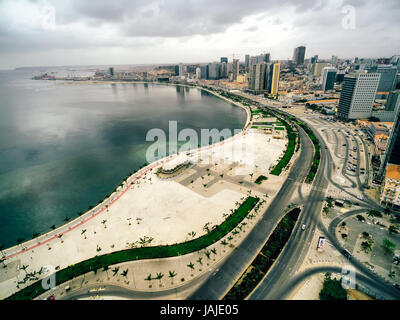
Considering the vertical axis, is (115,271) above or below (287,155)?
below

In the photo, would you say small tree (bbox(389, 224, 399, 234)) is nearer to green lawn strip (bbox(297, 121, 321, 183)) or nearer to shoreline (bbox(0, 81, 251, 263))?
green lawn strip (bbox(297, 121, 321, 183))

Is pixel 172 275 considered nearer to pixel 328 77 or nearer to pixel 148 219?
pixel 148 219

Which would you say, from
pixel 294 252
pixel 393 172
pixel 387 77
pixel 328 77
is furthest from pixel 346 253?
pixel 328 77

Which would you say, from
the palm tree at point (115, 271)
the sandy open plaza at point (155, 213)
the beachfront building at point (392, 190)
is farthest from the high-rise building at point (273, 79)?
the palm tree at point (115, 271)

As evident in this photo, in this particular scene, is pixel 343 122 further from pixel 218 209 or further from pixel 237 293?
pixel 237 293

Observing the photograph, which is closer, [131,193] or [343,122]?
[131,193]

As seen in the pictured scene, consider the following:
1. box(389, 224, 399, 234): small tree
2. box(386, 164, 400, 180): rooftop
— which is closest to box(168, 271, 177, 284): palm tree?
box(389, 224, 399, 234): small tree
